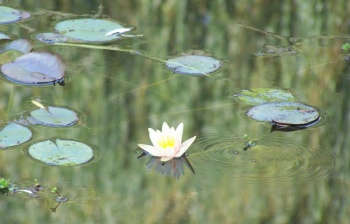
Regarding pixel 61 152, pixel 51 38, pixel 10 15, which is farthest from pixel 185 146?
pixel 10 15

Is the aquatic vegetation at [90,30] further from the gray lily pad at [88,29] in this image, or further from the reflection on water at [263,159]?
the reflection on water at [263,159]

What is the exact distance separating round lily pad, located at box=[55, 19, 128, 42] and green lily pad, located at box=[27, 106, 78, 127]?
2.50ft

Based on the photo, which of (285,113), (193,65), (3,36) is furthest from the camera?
(3,36)

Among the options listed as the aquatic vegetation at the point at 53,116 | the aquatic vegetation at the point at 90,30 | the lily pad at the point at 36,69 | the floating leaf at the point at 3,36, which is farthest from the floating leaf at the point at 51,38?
the aquatic vegetation at the point at 53,116

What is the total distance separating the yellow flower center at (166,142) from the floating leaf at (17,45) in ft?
3.22

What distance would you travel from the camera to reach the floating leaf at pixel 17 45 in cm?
355

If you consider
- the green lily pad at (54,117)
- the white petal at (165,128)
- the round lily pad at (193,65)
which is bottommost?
the green lily pad at (54,117)

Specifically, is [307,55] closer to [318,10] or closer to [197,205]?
[318,10]

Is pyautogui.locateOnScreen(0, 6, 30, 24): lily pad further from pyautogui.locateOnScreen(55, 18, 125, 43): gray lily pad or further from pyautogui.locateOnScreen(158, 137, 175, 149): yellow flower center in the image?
pyautogui.locateOnScreen(158, 137, 175, 149): yellow flower center

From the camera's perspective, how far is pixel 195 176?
273 centimetres

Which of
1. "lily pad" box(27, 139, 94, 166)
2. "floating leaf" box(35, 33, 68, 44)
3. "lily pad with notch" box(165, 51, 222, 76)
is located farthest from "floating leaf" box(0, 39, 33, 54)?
"lily pad" box(27, 139, 94, 166)

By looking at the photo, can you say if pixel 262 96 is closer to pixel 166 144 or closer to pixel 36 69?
pixel 166 144

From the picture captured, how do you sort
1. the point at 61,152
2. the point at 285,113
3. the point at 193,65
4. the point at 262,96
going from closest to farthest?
1. the point at 61,152
2. the point at 285,113
3. the point at 262,96
4. the point at 193,65

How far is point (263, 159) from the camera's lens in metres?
2.86
